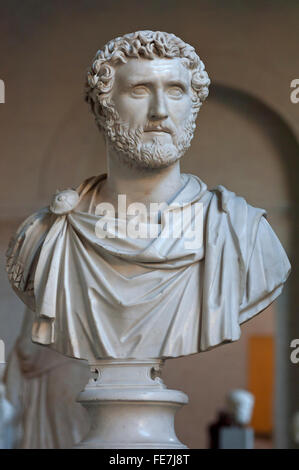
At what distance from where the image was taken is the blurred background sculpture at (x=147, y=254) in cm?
581

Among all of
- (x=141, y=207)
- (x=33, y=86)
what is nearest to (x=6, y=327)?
(x=33, y=86)

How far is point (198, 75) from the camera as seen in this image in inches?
239

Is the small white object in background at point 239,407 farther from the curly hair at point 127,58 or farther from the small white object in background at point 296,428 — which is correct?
the curly hair at point 127,58

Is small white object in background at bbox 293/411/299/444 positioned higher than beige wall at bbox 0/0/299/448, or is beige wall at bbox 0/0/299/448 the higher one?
beige wall at bbox 0/0/299/448

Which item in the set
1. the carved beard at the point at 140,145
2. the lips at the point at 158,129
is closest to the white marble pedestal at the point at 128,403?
the carved beard at the point at 140,145

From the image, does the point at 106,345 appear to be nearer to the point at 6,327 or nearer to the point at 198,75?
the point at 198,75

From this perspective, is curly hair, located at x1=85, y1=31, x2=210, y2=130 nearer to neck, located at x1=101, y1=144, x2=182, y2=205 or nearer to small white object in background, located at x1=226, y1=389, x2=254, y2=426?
neck, located at x1=101, y1=144, x2=182, y2=205

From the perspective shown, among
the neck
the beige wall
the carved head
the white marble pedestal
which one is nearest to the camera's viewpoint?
the white marble pedestal

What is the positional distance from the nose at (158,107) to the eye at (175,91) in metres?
0.07

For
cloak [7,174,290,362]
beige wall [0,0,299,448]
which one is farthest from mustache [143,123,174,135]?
beige wall [0,0,299,448]

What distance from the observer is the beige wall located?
9.33m

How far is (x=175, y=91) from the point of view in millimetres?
5945

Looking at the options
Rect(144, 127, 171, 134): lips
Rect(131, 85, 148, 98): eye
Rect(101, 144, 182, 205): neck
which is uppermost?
Rect(131, 85, 148, 98): eye

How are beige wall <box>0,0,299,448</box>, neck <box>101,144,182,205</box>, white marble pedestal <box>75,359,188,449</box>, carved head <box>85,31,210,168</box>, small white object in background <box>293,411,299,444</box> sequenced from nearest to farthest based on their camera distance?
white marble pedestal <box>75,359,188,449</box> < carved head <box>85,31,210,168</box> < neck <box>101,144,182,205</box> < small white object in background <box>293,411,299,444</box> < beige wall <box>0,0,299,448</box>
